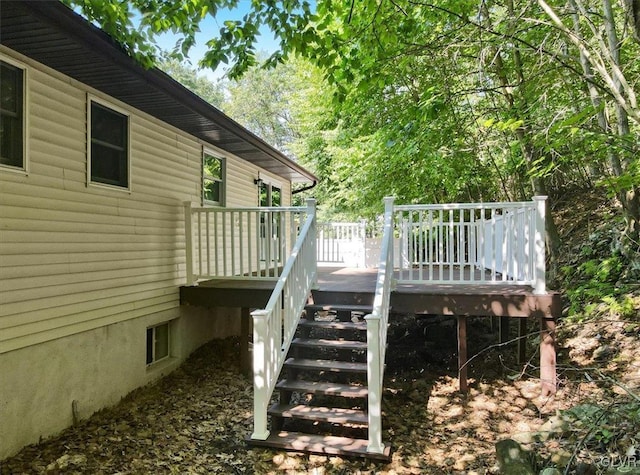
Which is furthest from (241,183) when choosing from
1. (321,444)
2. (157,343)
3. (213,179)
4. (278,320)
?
(321,444)

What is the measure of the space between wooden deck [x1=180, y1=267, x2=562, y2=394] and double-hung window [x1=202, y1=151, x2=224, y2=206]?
6.68 ft

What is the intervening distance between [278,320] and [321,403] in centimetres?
142

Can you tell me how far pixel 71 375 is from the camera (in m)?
4.40

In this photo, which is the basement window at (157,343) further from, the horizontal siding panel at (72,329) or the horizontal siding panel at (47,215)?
the horizontal siding panel at (47,215)

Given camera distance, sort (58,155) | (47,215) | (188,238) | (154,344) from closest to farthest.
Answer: (47,215) < (58,155) < (154,344) < (188,238)

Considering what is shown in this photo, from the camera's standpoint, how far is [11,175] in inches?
148

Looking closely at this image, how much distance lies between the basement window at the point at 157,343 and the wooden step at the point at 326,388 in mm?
2381

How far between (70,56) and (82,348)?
9.83 ft

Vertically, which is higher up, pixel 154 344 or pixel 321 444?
pixel 154 344

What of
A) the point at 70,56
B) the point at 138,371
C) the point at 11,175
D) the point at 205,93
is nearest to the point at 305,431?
the point at 138,371

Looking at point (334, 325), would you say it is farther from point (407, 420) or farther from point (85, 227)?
point (85, 227)

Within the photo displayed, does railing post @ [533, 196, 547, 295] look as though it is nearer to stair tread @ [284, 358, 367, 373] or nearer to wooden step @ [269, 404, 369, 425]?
stair tread @ [284, 358, 367, 373]

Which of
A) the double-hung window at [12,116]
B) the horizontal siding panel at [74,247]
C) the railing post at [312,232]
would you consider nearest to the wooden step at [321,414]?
the railing post at [312,232]

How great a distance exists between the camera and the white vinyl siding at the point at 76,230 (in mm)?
3852
